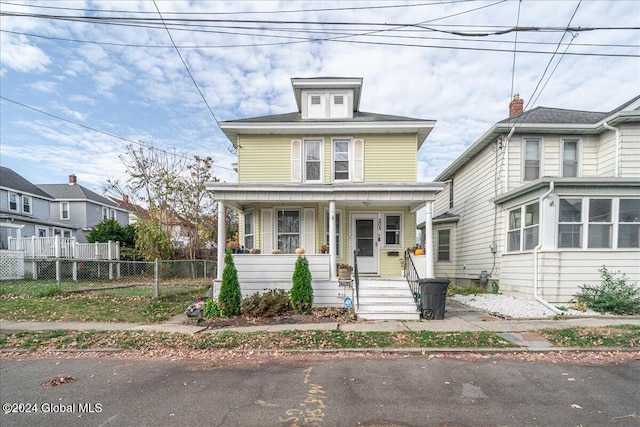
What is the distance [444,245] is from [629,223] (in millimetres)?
7756

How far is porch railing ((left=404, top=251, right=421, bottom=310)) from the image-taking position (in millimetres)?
8602

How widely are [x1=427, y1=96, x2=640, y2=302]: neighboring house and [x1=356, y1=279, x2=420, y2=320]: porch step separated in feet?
13.6

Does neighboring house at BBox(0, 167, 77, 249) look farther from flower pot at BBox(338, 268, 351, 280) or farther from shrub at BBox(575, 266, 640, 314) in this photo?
shrub at BBox(575, 266, 640, 314)

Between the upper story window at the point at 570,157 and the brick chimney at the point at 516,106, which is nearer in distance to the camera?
the upper story window at the point at 570,157

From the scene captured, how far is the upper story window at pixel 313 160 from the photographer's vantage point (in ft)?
37.9

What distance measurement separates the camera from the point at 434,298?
26.3 feet

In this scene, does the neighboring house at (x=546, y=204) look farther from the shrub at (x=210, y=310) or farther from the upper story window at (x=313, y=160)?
the shrub at (x=210, y=310)

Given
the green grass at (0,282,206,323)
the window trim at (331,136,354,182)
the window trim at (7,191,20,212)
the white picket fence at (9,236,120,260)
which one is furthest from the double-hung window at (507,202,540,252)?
the window trim at (7,191,20,212)

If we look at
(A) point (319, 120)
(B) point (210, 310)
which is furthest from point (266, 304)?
(A) point (319, 120)

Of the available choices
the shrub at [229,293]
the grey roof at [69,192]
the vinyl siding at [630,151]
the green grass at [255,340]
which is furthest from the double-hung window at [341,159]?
the grey roof at [69,192]

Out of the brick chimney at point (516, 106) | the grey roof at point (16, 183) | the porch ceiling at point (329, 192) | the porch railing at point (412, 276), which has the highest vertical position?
the brick chimney at point (516, 106)

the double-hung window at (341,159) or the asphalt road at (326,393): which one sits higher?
the double-hung window at (341,159)

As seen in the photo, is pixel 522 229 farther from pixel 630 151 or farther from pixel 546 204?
pixel 630 151

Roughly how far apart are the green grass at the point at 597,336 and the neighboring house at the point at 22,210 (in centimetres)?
2724
